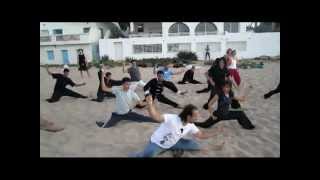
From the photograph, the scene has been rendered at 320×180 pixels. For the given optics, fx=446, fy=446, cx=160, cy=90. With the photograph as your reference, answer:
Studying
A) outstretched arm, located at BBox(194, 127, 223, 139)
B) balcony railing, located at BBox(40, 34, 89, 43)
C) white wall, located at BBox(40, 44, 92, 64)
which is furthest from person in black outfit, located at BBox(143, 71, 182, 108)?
balcony railing, located at BBox(40, 34, 89, 43)

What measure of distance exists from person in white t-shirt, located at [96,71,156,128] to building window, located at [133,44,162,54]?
1.16 feet

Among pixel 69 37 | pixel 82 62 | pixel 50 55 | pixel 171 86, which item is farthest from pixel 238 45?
pixel 50 55

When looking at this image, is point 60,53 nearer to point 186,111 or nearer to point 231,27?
point 186,111

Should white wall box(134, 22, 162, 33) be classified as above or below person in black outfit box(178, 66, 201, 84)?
above

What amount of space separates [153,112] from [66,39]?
51.9 inches

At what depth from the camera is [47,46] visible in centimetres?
512

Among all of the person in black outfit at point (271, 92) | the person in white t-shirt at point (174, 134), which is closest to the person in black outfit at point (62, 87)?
the person in white t-shirt at point (174, 134)

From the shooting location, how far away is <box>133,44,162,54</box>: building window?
17.0ft

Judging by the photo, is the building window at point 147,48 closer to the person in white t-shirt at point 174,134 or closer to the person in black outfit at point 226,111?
the person in white t-shirt at point 174,134

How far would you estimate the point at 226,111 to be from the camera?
5148mm

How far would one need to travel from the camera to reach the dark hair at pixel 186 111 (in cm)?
505

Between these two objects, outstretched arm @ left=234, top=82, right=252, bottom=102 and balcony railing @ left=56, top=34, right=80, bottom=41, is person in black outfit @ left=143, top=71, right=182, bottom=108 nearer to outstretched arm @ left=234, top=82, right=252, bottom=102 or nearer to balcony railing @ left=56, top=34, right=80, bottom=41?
outstretched arm @ left=234, top=82, right=252, bottom=102

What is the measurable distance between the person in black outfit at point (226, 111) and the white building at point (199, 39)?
0.42 meters

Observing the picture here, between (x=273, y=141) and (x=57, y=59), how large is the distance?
268 cm
